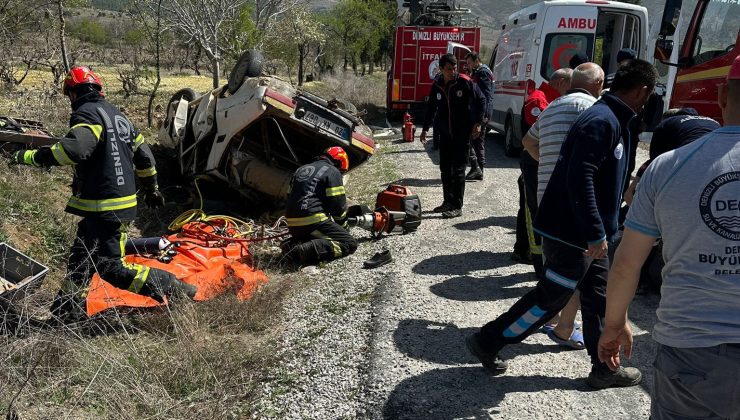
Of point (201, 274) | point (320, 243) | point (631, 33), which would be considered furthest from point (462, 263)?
point (631, 33)

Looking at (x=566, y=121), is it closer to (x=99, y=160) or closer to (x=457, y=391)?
(x=457, y=391)

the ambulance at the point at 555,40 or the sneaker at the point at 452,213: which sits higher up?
the ambulance at the point at 555,40

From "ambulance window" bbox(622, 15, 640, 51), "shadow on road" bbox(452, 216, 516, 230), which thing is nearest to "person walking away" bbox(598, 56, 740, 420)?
"shadow on road" bbox(452, 216, 516, 230)

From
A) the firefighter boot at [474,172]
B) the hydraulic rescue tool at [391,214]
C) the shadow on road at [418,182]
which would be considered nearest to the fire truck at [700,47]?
the firefighter boot at [474,172]

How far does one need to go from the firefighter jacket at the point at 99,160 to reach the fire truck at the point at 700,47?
205 inches

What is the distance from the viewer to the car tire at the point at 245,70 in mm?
7316

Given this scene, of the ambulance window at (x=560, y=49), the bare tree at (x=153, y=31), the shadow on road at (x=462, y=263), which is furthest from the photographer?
the bare tree at (x=153, y=31)

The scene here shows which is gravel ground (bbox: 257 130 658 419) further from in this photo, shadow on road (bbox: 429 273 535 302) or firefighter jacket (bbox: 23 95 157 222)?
firefighter jacket (bbox: 23 95 157 222)

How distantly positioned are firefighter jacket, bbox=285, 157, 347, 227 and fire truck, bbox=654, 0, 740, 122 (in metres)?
3.64

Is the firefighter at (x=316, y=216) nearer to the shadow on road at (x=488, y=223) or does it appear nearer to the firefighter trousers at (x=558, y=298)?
the shadow on road at (x=488, y=223)

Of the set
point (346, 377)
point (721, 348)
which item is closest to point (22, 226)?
point (346, 377)

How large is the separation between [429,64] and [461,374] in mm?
11675

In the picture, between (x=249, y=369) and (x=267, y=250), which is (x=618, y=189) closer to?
(x=249, y=369)

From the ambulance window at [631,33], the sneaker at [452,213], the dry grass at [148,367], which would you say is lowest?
the dry grass at [148,367]
